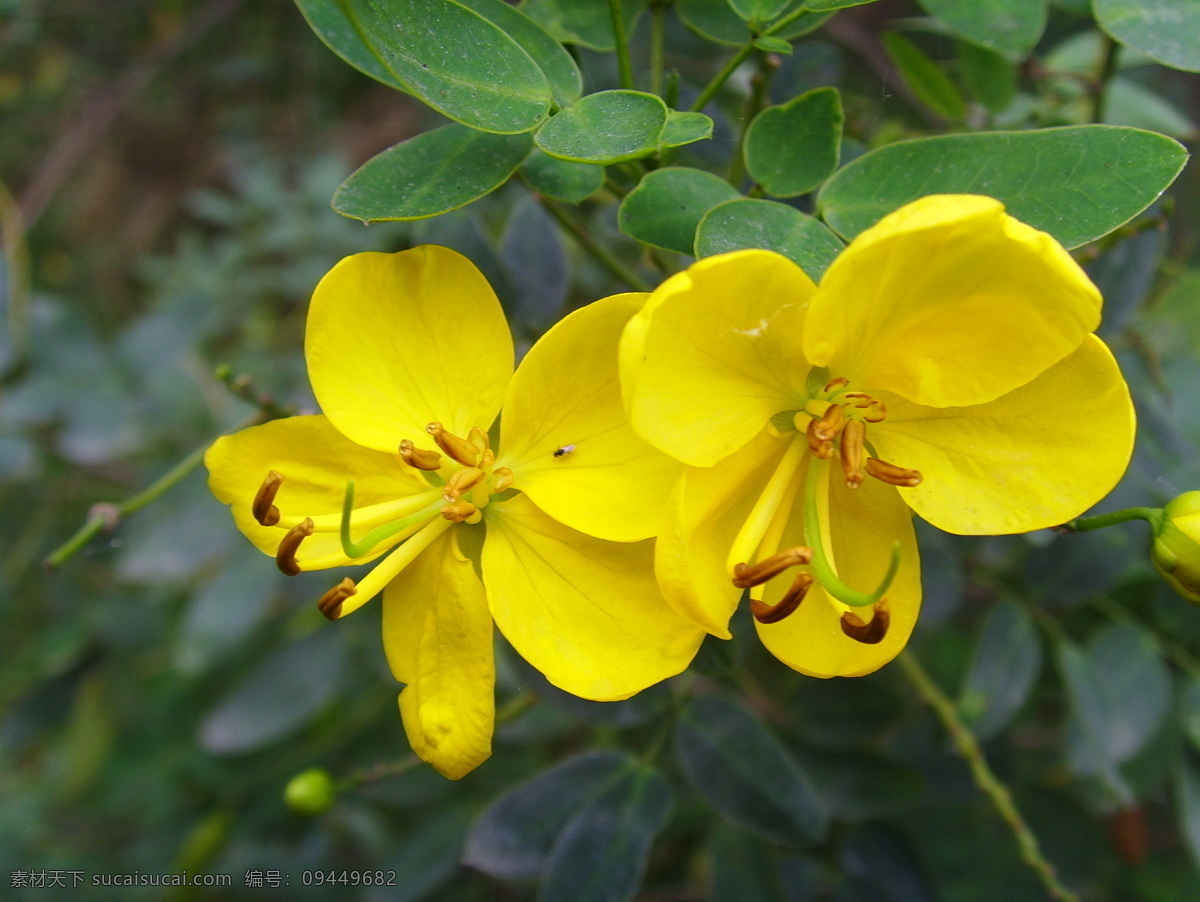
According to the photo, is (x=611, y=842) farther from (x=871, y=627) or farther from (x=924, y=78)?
(x=924, y=78)

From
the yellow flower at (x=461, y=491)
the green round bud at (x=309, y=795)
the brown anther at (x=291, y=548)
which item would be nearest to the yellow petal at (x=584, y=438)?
the yellow flower at (x=461, y=491)

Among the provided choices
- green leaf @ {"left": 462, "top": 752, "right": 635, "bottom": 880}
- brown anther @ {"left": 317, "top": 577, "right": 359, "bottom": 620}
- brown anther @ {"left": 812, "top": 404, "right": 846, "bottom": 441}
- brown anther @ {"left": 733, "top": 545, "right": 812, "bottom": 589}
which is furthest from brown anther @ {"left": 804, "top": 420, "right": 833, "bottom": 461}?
green leaf @ {"left": 462, "top": 752, "right": 635, "bottom": 880}

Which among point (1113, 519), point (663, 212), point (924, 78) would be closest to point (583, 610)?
point (663, 212)

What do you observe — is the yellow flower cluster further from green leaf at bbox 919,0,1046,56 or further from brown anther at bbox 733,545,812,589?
green leaf at bbox 919,0,1046,56

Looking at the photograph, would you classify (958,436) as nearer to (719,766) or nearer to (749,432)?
(749,432)

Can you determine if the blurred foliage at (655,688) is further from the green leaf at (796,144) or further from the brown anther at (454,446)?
the brown anther at (454,446)

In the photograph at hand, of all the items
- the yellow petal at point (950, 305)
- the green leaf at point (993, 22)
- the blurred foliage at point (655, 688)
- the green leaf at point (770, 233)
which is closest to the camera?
the yellow petal at point (950, 305)
